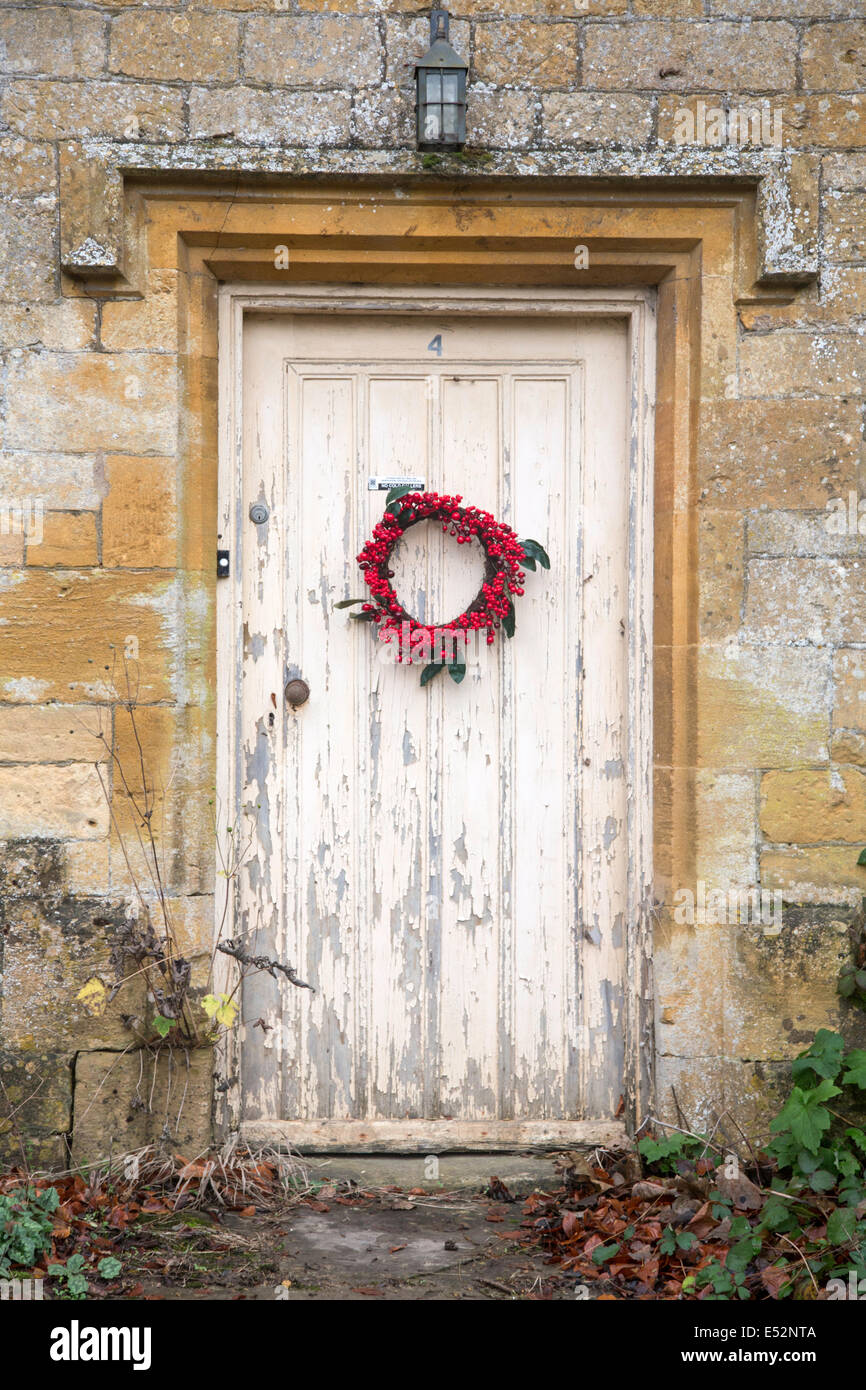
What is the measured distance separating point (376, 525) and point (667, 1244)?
84.3 inches

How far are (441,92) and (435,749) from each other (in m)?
1.88

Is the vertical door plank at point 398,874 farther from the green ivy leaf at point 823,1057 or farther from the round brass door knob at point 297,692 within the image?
the green ivy leaf at point 823,1057

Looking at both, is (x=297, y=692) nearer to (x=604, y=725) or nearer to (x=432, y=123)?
(x=604, y=725)

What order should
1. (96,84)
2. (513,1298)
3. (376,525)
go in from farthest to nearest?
(376,525) → (96,84) → (513,1298)

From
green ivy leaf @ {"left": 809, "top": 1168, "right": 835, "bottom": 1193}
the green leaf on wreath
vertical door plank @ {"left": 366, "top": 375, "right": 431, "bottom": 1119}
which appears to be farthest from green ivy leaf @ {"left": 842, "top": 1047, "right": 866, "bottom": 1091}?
the green leaf on wreath

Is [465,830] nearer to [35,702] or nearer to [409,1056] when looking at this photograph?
[409,1056]

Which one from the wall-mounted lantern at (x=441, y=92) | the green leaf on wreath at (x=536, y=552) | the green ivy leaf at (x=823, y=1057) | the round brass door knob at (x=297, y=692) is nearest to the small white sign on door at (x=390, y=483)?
the green leaf on wreath at (x=536, y=552)

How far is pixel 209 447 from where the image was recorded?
3311 mm

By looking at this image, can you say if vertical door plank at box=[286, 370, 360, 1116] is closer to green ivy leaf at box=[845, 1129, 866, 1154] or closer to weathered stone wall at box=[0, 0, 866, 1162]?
weathered stone wall at box=[0, 0, 866, 1162]

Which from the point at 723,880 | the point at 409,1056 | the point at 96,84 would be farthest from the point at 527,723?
the point at 96,84

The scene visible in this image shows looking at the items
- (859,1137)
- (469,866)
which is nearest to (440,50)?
(469,866)

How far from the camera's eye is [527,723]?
11.4 feet

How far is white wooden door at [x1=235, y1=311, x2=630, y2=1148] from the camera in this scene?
344cm

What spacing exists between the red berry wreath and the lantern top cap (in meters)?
1.17
